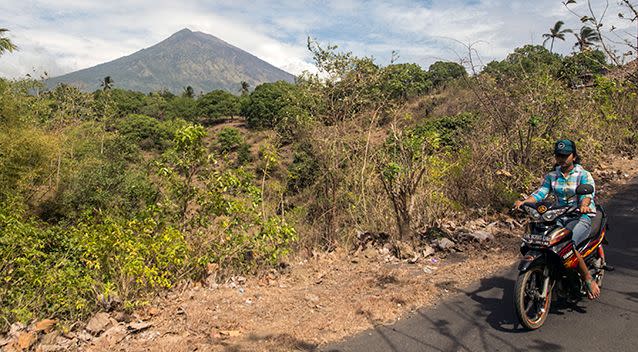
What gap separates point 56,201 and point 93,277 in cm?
1640

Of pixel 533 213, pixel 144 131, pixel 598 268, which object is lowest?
pixel 598 268

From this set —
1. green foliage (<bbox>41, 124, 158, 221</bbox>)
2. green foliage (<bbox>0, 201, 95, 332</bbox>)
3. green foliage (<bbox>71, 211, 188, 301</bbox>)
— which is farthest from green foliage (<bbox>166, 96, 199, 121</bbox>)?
green foliage (<bbox>71, 211, 188, 301</bbox>)

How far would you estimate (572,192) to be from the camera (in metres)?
4.09

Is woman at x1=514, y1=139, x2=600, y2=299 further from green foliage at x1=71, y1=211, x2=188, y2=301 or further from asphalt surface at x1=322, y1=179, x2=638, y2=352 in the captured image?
green foliage at x1=71, y1=211, x2=188, y2=301

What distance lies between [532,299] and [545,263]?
0.35 m

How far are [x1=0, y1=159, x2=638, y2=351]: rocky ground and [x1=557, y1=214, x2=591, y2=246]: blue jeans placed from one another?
1.43 m

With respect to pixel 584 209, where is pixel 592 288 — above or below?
below

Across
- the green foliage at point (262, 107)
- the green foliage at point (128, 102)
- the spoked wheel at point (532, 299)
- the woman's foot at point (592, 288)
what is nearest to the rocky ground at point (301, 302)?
the spoked wheel at point (532, 299)

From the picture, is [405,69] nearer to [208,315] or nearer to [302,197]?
[302,197]

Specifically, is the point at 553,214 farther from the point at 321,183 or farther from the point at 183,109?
the point at 183,109

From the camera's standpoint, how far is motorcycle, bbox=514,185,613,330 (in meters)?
3.62

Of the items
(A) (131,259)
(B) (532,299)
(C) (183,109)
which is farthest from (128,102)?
→ (B) (532,299)

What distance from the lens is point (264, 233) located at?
600 cm

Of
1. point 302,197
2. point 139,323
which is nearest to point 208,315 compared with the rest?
point 139,323
